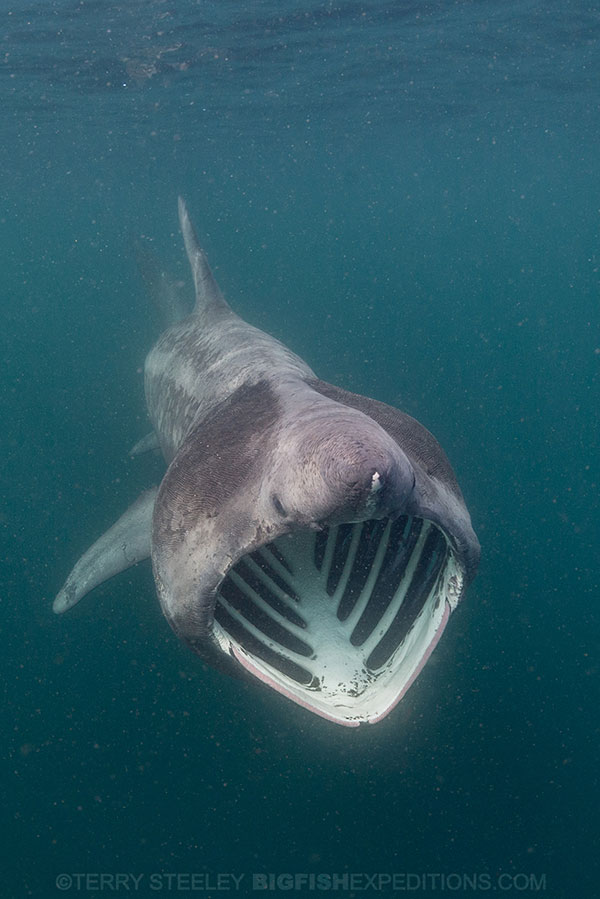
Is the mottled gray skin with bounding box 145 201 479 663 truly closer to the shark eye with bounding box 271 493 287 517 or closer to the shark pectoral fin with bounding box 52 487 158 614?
the shark eye with bounding box 271 493 287 517

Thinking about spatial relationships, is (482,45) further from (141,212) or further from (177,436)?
(141,212)

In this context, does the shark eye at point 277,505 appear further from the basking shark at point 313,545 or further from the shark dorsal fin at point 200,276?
the shark dorsal fin at point 200,276

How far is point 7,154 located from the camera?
27.9m

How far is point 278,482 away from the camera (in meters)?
2.65

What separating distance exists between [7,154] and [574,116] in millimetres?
28082

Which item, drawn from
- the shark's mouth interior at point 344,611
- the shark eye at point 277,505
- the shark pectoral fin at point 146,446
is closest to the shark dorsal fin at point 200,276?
the shark pectoral fin at point 146,446

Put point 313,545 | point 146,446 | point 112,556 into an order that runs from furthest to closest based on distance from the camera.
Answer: point 146,446 → point 112,556 → point 313,545

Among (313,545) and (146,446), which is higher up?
(313,545)

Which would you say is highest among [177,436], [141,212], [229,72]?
[229,72]

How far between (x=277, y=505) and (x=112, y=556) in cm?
321

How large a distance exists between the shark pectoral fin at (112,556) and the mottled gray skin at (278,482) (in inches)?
67.3

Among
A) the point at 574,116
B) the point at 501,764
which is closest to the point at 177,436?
the point at 501,764

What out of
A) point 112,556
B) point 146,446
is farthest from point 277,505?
point 146,446

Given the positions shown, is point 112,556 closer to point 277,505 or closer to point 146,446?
point 277,505
